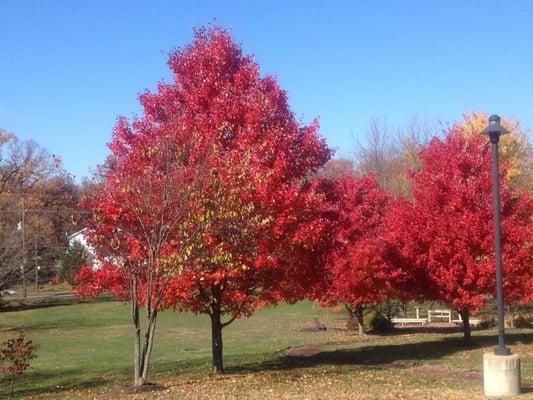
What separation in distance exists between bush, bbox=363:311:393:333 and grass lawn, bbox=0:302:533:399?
29.6 inches

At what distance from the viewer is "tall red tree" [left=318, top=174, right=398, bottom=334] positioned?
57.9ft

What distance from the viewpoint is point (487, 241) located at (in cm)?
1744

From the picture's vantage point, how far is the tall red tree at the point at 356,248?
17.7 m

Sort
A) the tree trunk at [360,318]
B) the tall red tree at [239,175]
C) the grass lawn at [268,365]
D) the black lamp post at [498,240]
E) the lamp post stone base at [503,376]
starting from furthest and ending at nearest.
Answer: the tree trunk at [360,318]
the tall red tree at [239,175]
the grass lawn at [268,365]
the black lamp post at [498,240]
the lamp post stone base at [503,376]

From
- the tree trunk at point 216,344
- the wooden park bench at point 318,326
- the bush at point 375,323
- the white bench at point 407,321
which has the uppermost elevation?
the tree trunk at point 216,344

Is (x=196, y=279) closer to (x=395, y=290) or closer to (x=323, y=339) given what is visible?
(x=395, y=290)

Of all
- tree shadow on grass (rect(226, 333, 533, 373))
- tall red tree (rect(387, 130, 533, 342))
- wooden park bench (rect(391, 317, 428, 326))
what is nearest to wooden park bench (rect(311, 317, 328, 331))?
wooden park bench (rect(391, 317, 428, 326))

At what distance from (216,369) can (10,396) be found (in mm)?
4626

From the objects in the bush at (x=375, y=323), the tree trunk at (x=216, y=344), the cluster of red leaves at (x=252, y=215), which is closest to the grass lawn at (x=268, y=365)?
the tree trunk at (x=216, y=344)

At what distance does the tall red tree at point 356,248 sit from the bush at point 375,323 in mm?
5368

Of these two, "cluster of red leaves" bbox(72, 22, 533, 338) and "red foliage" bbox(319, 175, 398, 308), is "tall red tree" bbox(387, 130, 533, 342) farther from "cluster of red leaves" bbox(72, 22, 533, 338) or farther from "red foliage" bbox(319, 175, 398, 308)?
"red foliage" bbox(319, 175, 398, 308)

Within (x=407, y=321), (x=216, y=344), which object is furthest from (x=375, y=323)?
(x=216, y=344)

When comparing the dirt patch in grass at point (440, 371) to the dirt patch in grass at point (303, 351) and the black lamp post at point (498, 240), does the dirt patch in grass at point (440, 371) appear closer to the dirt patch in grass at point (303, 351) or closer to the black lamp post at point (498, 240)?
the black lamp post at point (498, 240)

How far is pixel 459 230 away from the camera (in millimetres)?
17500
